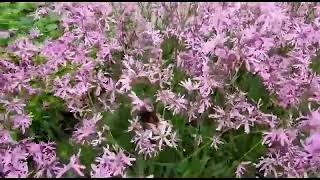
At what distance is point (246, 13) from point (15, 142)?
1.10 meters

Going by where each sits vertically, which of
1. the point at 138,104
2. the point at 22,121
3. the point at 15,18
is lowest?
the point at 15,18

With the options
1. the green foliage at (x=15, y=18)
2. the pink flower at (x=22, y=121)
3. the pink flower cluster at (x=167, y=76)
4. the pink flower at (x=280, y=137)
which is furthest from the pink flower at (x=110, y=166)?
the green foliage at (x=15, y=18)

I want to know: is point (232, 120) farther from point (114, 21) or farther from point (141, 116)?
point (114, 21)

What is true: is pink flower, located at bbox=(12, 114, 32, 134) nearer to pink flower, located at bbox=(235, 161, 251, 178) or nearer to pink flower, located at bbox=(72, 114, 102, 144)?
pink flower, located at bbox=(72, 114, 102, 144)

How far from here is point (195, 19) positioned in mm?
2510

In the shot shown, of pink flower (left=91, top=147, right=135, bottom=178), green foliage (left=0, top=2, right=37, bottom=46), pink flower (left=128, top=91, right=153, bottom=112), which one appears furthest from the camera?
green foliage (left=0, top=2, right=37, bottom=46)

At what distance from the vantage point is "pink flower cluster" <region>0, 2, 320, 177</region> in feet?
6.82

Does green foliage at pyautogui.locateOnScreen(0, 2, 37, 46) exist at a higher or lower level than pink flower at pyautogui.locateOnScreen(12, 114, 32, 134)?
lower

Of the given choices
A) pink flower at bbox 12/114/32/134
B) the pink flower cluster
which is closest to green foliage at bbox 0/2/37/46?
the pink flower cluster

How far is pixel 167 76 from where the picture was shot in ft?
7.26

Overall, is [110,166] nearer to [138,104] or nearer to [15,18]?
[138,104]

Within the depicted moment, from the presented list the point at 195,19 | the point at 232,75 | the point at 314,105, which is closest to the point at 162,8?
the point at 195,19

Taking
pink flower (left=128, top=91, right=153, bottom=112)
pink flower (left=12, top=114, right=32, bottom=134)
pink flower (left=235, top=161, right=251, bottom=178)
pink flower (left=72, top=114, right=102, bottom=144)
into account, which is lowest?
pink flower (left=235, top=161, right=251, bottom=178)

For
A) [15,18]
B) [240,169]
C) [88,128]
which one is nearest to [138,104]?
[88,128]
